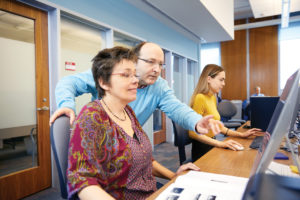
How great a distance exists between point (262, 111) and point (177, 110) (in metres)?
1.00

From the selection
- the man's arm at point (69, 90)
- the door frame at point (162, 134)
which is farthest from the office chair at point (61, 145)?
the door frame at point (162, 134)

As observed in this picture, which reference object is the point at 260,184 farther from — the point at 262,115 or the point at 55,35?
the point at 55,35

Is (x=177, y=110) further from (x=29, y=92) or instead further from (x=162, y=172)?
(x=29, y=92)

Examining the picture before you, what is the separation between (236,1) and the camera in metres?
6.86

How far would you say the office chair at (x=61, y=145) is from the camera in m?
0.87

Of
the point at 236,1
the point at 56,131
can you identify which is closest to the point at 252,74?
the point at 236,1

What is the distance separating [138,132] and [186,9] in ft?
11.8

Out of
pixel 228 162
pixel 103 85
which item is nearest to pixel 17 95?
pixel 103 85

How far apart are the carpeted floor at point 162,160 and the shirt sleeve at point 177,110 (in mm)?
1706

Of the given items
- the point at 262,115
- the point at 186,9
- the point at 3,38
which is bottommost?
Result: the point at 262,115

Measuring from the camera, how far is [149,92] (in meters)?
1.57

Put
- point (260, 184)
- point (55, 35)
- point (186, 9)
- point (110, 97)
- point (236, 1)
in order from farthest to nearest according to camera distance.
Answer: point (236, 1) < point (186, 9) < point (55, 35) < point (110, 97) < point (260, 184)

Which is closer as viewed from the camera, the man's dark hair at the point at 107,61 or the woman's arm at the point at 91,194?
the woman's arm at the point at 91,194

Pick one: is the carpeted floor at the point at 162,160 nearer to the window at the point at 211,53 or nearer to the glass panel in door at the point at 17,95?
the glass panel in door at the point at 17,95
